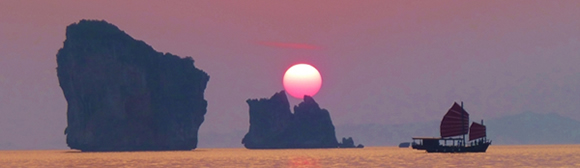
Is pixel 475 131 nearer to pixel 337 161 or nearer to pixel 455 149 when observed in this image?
pixel 455 149

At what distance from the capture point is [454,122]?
498 feet

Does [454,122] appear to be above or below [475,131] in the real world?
above

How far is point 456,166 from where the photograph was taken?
87875 millimetres

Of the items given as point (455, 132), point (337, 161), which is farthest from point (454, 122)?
point (337, 161)

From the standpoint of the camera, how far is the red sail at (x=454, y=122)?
148 metres

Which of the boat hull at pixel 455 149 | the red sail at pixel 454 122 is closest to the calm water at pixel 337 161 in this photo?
the red sail at pixel 454 122

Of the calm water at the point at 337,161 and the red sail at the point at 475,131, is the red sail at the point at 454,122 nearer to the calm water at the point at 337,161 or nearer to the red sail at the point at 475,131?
the red sail at the point at 475,131

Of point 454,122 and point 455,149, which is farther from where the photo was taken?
point 454,122

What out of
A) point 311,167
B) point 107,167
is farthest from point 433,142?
point 107,167

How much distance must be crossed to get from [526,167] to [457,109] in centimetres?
6335

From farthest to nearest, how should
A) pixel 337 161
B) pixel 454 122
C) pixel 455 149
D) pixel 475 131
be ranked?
1. pixel 475 131
2. pixel 454 122
3. pixel 455 149
4. pixel 337 161

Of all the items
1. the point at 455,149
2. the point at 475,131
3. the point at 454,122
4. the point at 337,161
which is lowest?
the point at 337,161

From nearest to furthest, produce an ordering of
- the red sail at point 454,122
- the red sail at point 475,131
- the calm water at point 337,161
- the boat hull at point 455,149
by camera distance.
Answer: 1. the calm water at point 337,161
2. the red sail at point 454,122
3. the boat hull at point 455,149
4. the red sail at point 475,131

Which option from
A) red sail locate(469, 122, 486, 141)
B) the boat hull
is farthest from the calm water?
red sail locate(469, 122, 486, 141)
